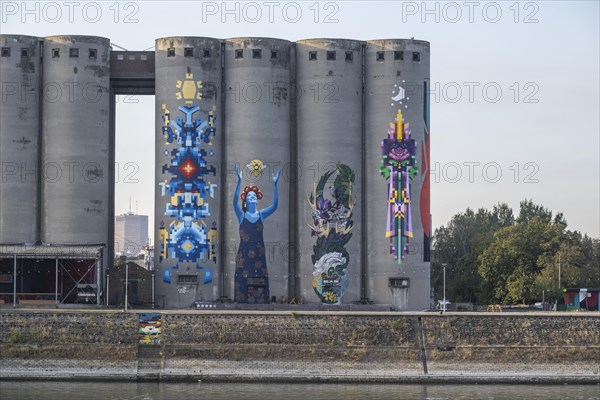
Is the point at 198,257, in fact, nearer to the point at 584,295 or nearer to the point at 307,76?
the point at 307,76

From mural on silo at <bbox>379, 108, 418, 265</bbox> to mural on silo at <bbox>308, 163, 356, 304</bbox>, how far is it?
3.70 metres

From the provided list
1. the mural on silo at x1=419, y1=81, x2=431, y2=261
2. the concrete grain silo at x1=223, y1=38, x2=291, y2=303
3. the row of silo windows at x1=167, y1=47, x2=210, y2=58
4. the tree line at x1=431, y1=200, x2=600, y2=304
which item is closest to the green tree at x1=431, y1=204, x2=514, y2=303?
the tree line at x1=431, y1=200, x2=600, y2=304

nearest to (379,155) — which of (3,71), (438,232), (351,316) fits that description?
(351,316)

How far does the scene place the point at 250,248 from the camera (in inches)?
4545

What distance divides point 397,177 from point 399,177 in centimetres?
18

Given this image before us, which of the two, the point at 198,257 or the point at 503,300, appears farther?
the point at 503,300

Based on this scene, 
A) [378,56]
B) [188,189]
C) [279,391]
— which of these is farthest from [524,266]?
[279,391]

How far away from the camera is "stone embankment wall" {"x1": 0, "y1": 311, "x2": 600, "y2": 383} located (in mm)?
90375

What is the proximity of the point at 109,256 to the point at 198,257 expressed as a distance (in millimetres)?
10603

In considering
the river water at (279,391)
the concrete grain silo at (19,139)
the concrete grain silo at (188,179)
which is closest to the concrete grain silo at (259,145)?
the concrete grain silo at (188,179)

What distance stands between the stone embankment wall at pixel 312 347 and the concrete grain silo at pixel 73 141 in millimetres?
23836

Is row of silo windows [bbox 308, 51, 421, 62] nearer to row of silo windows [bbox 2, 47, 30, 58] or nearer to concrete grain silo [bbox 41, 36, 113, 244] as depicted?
concrete grain silo [bbox 41, 36, 113, 244]

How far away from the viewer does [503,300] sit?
143125 millimetres

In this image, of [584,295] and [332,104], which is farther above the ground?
[332,104]
